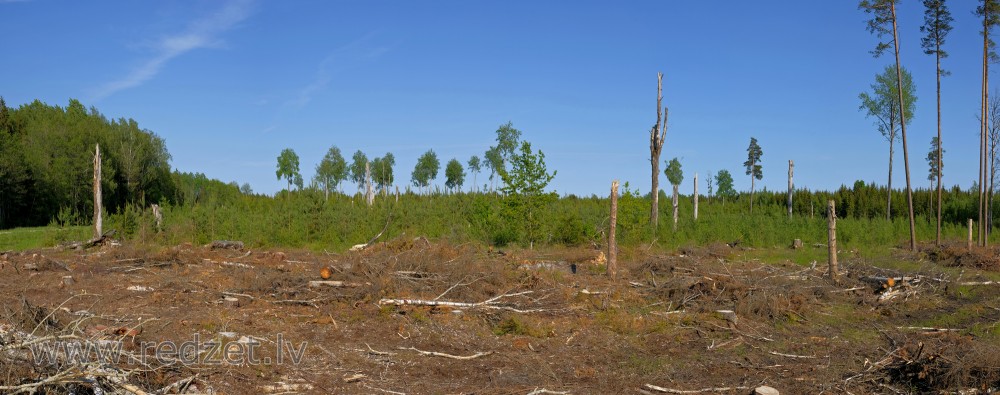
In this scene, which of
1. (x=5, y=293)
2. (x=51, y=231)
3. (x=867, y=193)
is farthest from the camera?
(x=867, y=193)

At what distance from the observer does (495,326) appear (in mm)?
9727

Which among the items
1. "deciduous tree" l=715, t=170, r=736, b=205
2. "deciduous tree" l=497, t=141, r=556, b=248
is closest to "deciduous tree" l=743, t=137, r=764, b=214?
"deciduous tree" l=715, t=170, r=736, b=205

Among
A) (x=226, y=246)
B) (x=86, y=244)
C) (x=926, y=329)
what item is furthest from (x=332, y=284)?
(x=86, y=244)

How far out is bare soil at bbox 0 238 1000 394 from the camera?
662cm

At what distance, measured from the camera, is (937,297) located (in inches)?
504

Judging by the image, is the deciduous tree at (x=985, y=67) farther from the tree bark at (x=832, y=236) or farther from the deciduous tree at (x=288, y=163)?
the deciduous tree at (x=288, y=163)

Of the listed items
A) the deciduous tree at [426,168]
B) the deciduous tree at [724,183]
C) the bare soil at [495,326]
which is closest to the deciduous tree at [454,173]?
the deciduous tree at [426,168]

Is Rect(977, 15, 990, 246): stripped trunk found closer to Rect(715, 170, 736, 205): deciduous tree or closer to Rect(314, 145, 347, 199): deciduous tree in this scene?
Rect(715, 170, 736, 205): deciduous tree

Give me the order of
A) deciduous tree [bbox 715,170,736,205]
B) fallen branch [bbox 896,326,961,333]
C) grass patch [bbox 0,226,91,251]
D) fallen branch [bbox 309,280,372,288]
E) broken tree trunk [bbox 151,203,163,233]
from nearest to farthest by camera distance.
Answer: fallen branch [bbox 896,326,961,333] < fallen branch [bbox 309,280,372,288] < grass patch [bbox 0,226,91,251] < broken tree trunk [bbox 151,203,163,233] < deciduous tree [bbox 715,170,736,205]

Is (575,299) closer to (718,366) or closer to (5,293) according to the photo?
(718,366)

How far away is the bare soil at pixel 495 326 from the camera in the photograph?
Answer: 662 centimetres

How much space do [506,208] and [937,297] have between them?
11.6m

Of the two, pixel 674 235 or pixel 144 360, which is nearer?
pixel 144 360

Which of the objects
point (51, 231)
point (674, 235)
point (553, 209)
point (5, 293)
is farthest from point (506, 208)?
point (51, 231)
